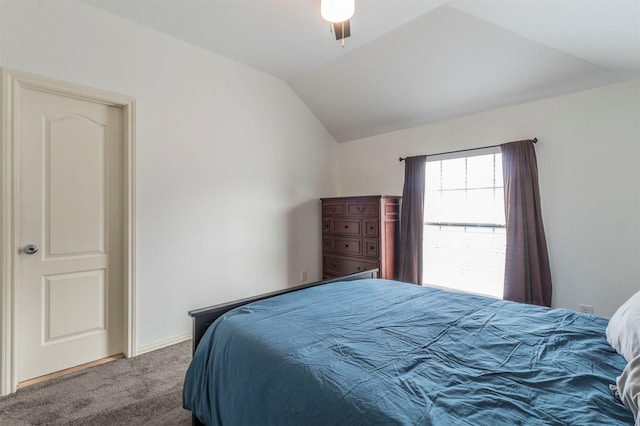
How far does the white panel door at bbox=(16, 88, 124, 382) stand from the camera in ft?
7.04

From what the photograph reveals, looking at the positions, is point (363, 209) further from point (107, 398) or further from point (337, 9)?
point (107, 398)

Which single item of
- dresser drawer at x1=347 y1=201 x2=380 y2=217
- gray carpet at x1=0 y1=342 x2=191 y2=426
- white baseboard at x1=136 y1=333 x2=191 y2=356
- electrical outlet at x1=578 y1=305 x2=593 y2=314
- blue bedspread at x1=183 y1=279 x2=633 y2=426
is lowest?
gray carpet at x1=0 y1=342 x2=191 y2=426

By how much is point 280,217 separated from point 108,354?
2107 millimetres

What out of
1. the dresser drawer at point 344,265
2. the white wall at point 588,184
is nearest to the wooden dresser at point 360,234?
the dresser drawer at point 344,265

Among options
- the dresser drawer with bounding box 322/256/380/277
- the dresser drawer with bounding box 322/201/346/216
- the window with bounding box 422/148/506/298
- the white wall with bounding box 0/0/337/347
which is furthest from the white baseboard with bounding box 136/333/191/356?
the window with bounding box 422/148/506/298

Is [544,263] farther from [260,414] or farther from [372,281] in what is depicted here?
[260,414]

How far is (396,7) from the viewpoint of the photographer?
2.37 m

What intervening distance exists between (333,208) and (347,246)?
55cm

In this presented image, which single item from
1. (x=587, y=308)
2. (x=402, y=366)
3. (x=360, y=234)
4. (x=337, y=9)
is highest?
(x=337, y=9)

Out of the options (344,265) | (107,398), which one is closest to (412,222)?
(344,265)

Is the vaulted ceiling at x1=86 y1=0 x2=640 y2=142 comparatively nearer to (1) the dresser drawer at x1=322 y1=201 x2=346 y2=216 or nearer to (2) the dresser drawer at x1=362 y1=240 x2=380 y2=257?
(1) the dresser drawer at x1=322 y1=201 x2=346 y2=216

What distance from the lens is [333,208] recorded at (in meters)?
4.02

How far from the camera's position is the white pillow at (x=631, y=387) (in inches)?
30.3

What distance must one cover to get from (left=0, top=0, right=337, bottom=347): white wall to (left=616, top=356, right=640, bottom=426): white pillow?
2.95 meters
